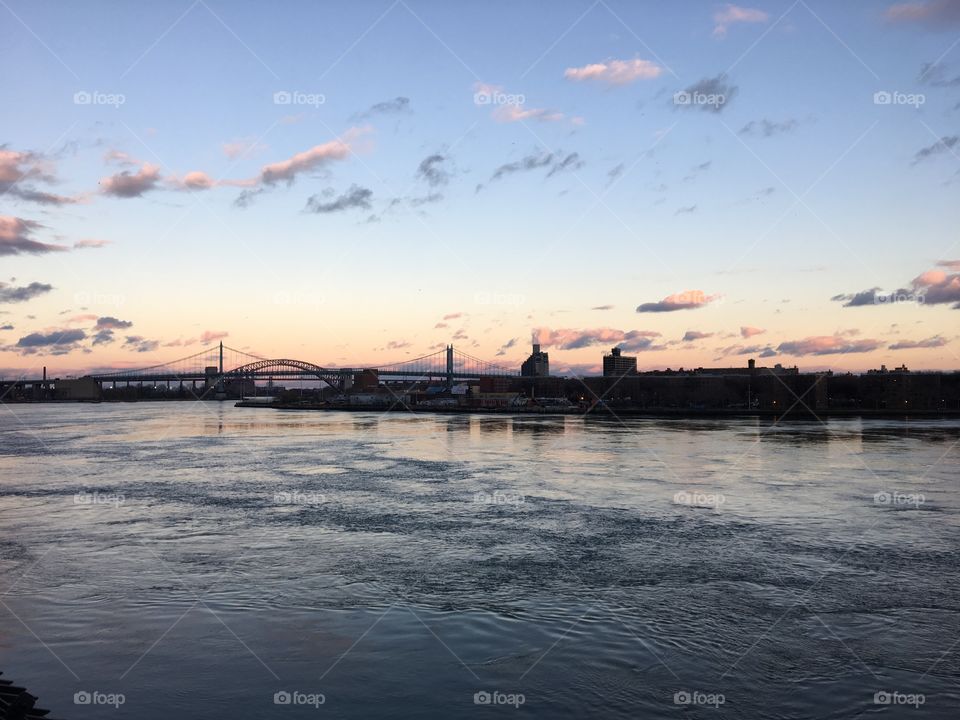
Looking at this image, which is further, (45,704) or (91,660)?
(91,660)

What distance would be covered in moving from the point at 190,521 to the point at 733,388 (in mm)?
117096

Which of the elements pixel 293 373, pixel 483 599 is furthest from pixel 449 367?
pixel 483 599

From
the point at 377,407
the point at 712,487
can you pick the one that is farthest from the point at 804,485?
the point at 377,407

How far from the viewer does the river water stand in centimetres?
825

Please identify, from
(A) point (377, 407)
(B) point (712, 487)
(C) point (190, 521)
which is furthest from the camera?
(A) point (377, 407)

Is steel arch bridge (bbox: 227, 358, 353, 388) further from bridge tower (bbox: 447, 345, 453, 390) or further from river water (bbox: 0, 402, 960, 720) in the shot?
river water (bbox: 0, 402, 960, 720)

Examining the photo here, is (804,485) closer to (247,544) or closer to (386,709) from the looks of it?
(247,544)

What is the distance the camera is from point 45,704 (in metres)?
7.90

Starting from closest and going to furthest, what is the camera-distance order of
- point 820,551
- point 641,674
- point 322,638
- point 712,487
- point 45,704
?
point 45,704
point 641,674
point 322,638
point 820,551
point 712,487

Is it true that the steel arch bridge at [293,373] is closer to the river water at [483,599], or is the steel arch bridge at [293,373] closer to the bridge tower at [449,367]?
the bridge tower at [449,367]

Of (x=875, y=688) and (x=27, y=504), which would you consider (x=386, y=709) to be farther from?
(x=27, y=504)

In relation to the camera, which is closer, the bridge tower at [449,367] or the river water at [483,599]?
the river water at [483,599]

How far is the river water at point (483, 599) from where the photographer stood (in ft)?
27.1

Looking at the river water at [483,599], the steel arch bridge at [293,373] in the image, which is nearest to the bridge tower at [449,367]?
the steel arch bridge at [293,373]
